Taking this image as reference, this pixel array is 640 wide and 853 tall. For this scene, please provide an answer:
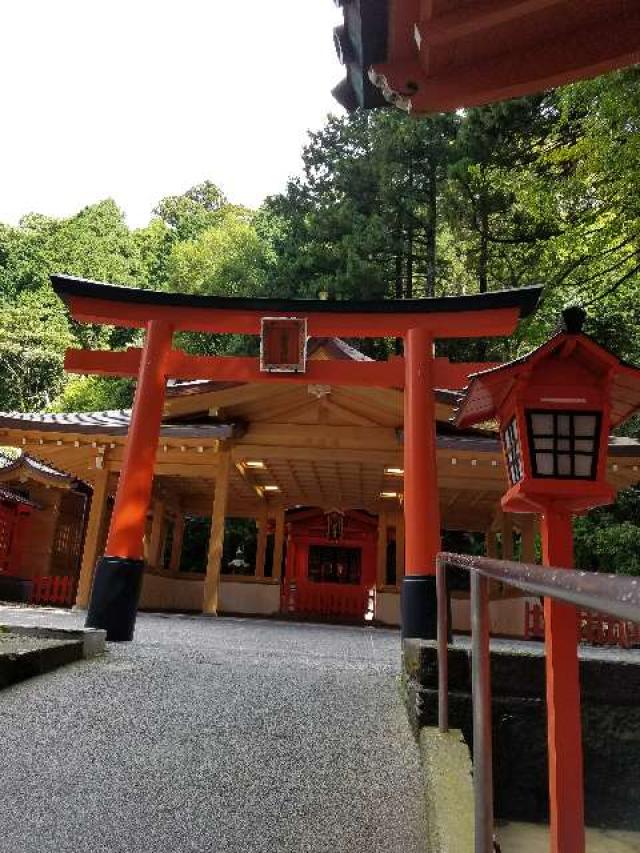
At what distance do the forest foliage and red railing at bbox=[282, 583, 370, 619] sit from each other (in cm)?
620

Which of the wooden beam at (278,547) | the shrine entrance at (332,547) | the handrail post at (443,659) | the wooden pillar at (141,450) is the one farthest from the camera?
the shrine entrance at (332,547)

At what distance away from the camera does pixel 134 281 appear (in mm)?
39562

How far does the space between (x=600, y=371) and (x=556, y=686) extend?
1683 millimetres

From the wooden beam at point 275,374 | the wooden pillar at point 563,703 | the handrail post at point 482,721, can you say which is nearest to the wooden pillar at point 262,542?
the wooden beam at point 275,374

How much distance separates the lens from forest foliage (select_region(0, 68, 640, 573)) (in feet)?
37.2

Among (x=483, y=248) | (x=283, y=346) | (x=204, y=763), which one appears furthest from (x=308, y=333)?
(x=483, y=248)

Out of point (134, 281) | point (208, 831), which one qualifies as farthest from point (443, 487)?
point (134, 281)

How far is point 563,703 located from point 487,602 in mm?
1124

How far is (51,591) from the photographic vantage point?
611 inches

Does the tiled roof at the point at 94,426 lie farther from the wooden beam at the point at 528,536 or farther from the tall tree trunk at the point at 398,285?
the tall tree trunk at the point at 398,285

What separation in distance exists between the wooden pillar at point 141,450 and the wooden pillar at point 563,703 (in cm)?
452

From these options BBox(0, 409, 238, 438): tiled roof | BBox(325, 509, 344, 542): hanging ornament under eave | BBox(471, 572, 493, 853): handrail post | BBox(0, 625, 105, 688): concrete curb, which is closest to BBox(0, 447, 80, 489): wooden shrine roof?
BBox(0, 409, 238, 438): tiled roof

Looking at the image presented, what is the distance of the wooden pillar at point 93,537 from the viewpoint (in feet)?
37.2

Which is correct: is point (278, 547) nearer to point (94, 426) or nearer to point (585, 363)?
point (94, 426)
